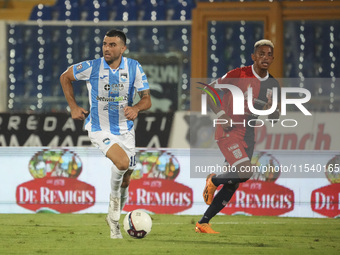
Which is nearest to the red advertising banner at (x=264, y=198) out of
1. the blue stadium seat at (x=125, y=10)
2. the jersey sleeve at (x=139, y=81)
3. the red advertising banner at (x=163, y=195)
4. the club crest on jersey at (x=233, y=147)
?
the red advertising banner at (x=163, y=195)

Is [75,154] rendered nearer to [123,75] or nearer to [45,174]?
[45,174]

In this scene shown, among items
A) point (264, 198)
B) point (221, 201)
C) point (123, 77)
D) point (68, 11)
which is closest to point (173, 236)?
point (221, 201)

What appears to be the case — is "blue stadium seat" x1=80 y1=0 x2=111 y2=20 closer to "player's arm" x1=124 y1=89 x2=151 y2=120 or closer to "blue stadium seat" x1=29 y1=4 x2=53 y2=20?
"blue stadium seat" x1=29 y1=4 x2=53 y2=20

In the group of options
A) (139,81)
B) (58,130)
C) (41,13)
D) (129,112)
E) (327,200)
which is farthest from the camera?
(41,13)

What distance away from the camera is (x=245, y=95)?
723 centimetres

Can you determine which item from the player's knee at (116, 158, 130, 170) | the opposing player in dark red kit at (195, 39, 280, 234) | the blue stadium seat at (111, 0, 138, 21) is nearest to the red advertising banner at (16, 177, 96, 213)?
the opposing player in dark red kit at (195, 39, 280, 234)

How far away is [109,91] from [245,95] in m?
1.47

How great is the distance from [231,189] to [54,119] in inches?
146

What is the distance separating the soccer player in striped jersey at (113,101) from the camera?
642 cm

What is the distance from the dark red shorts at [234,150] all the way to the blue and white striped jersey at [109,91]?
1.05 m

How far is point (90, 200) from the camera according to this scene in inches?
373

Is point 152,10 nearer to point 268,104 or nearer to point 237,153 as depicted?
point 268,104

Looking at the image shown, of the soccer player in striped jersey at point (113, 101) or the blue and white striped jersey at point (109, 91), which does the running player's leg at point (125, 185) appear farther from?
the blue and white striped jersey at point (109, 91)

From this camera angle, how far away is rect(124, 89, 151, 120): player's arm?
6.26m
